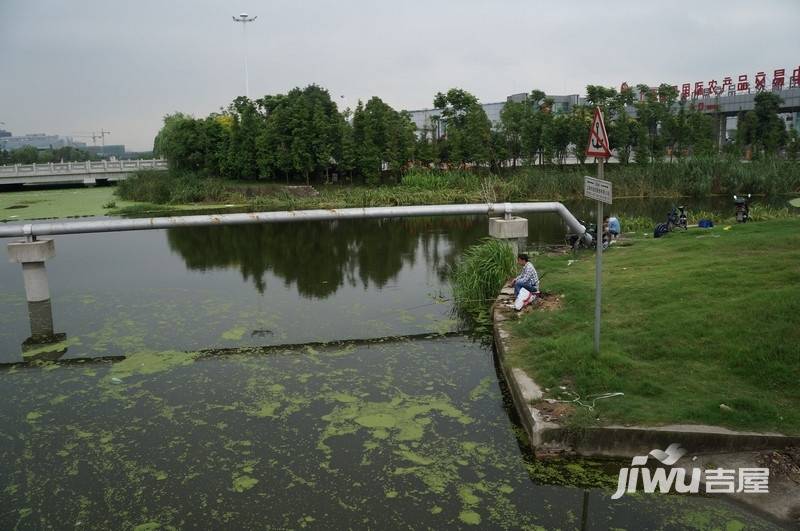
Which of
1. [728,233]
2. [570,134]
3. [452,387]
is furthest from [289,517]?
[570,134]

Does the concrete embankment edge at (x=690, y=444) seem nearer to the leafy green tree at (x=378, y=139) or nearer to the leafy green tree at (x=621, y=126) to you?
the leafy green tree at (x=378, y=139)

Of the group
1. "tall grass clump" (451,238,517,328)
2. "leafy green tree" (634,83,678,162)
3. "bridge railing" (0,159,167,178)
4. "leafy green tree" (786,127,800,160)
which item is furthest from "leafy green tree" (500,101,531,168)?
"tall grass clump" (451,238,517,328)

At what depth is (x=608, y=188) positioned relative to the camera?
220 inches

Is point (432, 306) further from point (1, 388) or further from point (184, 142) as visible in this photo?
point (184, 142)

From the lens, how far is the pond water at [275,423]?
4.75 meters

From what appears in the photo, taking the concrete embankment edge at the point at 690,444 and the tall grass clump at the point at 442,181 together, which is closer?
the concrete embankment edge at the point at 690,444

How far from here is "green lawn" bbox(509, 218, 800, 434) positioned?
5379 mm

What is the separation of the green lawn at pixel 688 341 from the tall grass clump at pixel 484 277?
48.0 inches

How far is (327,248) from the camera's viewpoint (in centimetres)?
1767

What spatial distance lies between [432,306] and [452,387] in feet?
12.0

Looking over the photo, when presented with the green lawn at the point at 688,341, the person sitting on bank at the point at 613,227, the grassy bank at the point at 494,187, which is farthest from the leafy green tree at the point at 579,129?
the green lawn at the point at 688,341

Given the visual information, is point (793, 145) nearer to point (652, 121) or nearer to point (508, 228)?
point (652, 121)

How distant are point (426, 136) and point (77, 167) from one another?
23.5m

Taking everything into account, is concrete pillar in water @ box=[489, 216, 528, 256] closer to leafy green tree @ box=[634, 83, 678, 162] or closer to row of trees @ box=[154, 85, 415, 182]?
row of trees @ box=[154, 85, 415, 182]
